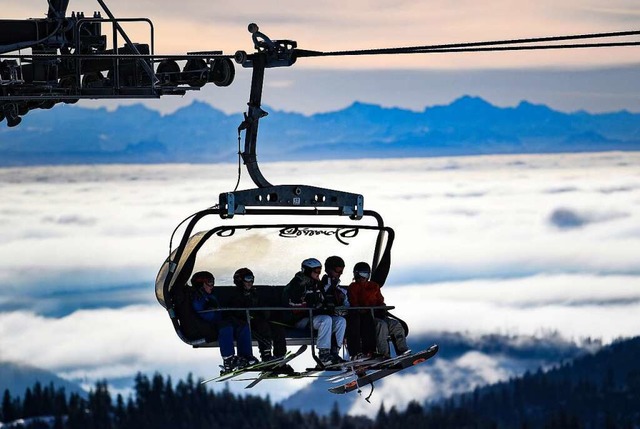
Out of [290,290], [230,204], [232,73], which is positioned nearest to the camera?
[230,204]

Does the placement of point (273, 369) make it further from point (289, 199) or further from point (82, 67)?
point (82, 67)

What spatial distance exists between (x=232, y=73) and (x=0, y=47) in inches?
203

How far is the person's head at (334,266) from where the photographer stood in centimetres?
3947

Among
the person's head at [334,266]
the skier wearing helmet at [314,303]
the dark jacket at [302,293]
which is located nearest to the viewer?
the skier wearing helmet at [314,303]

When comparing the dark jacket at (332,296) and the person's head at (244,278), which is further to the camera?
the person's head at (244,278)

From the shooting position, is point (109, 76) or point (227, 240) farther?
point (109, 76)

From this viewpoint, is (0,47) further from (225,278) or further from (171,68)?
(225,278)

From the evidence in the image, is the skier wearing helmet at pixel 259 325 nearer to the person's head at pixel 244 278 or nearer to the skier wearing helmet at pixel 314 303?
the person's head at pixel 244 278

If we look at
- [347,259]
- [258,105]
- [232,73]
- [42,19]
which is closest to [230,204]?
[258,105]

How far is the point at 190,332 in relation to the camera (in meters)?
38.4

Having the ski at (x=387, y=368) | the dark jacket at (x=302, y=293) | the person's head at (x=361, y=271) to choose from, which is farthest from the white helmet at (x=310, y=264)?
the ski at (x=387, y=368)

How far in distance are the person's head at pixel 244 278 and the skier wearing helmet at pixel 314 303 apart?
705 millimetres

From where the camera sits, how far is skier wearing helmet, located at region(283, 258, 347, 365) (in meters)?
38.7

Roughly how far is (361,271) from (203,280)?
3.06 m
